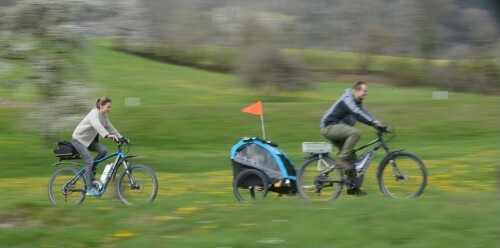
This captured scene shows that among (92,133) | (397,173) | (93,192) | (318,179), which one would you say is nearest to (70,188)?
(93,192)

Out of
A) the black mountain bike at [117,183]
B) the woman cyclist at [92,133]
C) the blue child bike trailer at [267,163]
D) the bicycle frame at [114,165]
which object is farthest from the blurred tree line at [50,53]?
the blue child bike trailer at [267,163]

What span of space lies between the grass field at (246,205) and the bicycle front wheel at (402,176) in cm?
22

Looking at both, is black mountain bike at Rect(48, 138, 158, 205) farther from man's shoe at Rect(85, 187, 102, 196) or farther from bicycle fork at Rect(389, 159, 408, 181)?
bicycle fork at Rect(389, 159, 408, 181)

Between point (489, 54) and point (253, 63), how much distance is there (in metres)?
15.3

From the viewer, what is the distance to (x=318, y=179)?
12.9 meters

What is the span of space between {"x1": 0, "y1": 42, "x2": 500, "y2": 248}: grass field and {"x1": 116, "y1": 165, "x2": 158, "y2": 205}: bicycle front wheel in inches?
19.0

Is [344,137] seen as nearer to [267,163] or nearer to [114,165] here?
[267,163]

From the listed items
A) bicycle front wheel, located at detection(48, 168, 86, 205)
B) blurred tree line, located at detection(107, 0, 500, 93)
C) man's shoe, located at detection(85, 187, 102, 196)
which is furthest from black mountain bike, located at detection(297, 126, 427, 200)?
blurred tree line, located at detection(107, 0, 500, 93)

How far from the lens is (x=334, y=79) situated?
6312 cm

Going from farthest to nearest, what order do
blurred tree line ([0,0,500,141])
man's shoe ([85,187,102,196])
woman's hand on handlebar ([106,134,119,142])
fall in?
blurred tree line ([0,0,500,141])
man's shoe ([85,187,102,196])
woman's hand on handlebar ([106,134,119,142])

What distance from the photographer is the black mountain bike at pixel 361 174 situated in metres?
12.5

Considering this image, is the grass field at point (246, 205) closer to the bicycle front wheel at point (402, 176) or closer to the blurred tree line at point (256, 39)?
the bicycle front wheel at point (402, 176)

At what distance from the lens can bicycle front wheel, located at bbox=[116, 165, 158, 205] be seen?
13.3 metres

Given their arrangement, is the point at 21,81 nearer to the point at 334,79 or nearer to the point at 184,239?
the point at 184,239
